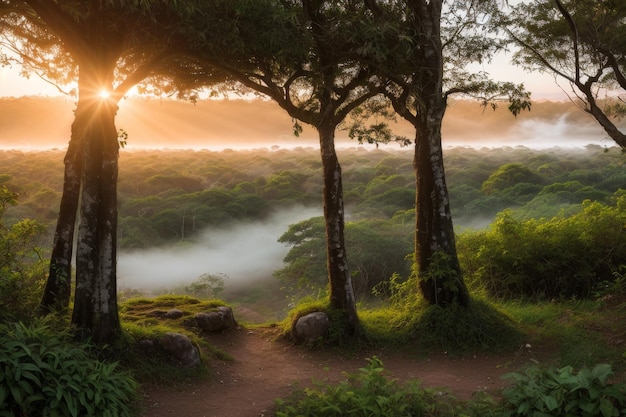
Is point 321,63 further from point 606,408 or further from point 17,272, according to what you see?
point 606,408

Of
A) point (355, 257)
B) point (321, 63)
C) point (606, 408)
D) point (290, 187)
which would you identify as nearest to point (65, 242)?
point (321, 63)

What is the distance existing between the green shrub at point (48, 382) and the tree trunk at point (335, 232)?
5.33 meters

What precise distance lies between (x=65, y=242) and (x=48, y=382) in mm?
4498

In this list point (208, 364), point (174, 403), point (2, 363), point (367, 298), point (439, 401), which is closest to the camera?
point (2, 363)

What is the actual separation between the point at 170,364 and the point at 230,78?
645 cm

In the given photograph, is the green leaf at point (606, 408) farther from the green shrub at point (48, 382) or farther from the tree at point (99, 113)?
the tree at point (99, 113)

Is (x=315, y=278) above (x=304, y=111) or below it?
below

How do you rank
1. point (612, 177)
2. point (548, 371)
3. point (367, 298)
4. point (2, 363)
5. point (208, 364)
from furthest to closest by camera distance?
point (612, 177) → point (367, 298) → point (208, 364) → point (548, 371) → point (2, 363)

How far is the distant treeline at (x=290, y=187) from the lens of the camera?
4100 cm

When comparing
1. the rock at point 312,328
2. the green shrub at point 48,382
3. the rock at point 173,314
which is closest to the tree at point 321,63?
the rock at point 312,328

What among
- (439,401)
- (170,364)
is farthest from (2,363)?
(439,401)

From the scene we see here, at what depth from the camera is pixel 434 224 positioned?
11.9 meters

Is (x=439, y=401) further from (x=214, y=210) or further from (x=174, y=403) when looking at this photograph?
(x=214, y=210)

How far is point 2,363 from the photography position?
5930 millimetres
